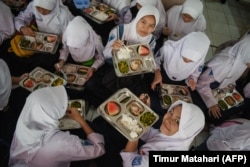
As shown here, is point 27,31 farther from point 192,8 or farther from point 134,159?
point 192,8

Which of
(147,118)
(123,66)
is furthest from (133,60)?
(147,118)

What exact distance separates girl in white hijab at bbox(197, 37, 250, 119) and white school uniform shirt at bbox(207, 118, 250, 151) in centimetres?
34

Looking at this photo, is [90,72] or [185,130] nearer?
[185,130]

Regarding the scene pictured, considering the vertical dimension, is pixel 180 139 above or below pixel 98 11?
below

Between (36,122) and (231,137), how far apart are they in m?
1.82

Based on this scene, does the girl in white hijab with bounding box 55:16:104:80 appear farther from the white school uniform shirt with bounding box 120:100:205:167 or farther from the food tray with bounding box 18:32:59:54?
the white school uniform shirt with bounding box 120:100:205:167

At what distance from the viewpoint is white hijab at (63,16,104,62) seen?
2.75m

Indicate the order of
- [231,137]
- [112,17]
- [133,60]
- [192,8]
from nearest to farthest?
1. [231,137]
2. [133,60]
3. [192,8]
4. [112,17]

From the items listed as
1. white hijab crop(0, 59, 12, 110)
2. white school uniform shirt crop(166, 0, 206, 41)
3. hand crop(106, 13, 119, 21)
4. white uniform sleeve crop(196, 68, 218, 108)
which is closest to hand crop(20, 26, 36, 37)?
white hijab crop(0, 59, 12, 110)

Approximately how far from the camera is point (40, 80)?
2.74 metres

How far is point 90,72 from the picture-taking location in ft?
9.57

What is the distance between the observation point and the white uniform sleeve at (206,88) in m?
3.00

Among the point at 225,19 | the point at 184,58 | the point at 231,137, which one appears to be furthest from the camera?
the point at 225,19

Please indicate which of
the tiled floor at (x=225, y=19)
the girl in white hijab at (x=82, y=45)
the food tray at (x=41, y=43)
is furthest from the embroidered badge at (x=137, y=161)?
the tiled floor at (x=225, y=19)
